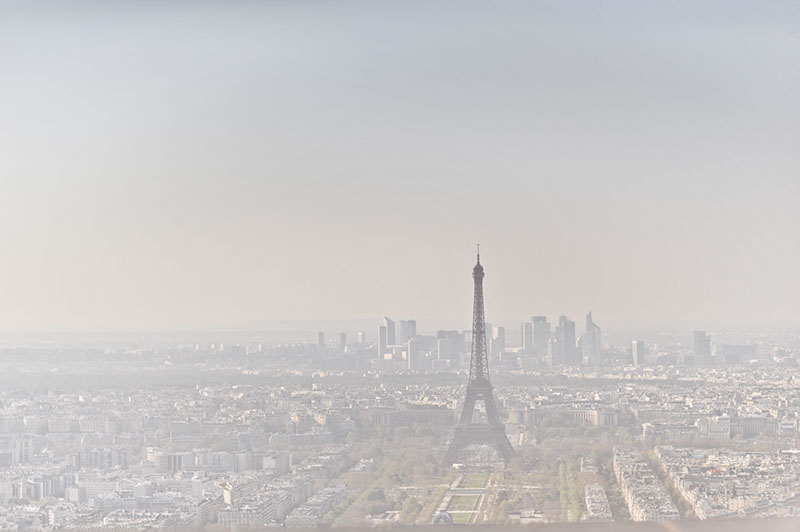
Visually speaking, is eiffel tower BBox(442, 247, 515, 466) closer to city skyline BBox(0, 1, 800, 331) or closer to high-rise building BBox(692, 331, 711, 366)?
city skyline BBox(0, 1, 800, 331)

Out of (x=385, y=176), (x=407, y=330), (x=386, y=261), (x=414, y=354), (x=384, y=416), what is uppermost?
(x=385, y=176)

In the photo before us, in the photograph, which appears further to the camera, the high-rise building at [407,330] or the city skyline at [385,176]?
the high-rise building at [407,330]

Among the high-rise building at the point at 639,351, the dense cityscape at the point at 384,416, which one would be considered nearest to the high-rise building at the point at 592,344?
the dense cityscape at the point at 384,416

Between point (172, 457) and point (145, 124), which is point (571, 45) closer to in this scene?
point (145, 124)

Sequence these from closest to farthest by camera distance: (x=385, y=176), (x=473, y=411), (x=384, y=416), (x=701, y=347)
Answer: (x=385, y=176) → (x=701, y=347) → (x=384, y=416) → (x=473, y=411)

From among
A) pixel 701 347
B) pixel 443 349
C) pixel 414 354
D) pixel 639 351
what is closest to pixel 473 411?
pixel 443 349

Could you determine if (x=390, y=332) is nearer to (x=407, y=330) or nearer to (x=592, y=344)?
(x=407, y=330)

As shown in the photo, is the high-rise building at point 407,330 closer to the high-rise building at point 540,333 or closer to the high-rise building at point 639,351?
the high-rise building at point 540,333
